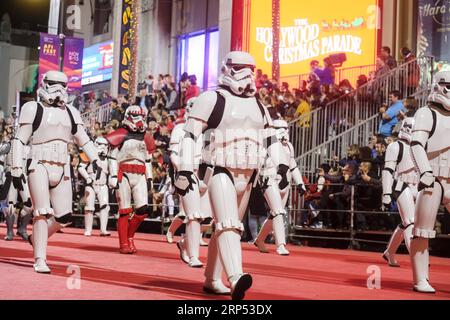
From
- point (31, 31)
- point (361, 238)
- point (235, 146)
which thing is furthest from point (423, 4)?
point (31, 31)

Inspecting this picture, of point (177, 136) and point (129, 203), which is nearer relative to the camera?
point (177, 136)

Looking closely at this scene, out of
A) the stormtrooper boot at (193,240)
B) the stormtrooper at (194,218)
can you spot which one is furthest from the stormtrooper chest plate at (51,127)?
the stormtrooper boot at (193,240)

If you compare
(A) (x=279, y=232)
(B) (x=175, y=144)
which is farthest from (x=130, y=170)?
(A) (x=279, y=232)

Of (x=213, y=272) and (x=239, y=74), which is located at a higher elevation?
(x=239, y=74)

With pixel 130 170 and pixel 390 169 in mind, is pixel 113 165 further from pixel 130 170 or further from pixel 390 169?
pixel 390 169

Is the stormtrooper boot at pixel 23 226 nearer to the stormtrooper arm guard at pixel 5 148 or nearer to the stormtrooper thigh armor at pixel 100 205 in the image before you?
the stormtrooper arm guard at pixel 5 148

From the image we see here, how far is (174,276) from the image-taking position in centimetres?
806

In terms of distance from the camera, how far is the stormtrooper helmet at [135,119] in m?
11.5

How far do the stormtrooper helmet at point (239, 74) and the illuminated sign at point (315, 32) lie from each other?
15.5 meters

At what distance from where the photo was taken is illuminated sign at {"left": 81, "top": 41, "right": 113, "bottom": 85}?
37.6 metres

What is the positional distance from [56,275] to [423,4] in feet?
47.9

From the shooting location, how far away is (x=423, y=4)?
1947 centimetres

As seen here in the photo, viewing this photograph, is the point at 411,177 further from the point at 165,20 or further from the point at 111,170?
the point at 165,20

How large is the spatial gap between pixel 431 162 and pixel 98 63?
3248 cm
